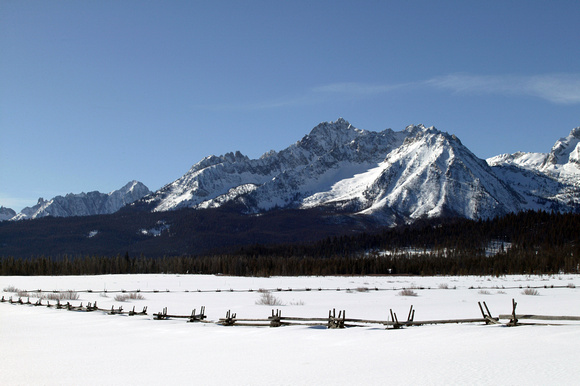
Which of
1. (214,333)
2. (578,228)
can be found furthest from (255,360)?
(578,228)

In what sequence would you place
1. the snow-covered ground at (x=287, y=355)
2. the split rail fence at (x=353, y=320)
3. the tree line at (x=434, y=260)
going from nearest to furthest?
the snow-covered ground at (x=287, y=355), the split rail fence at (x=353, y=320), the tree line at (x=434, y=260)

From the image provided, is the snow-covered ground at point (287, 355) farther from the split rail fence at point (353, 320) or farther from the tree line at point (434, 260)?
the tree line at point (434, 260)

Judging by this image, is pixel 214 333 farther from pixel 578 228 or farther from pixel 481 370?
pixel 578 228

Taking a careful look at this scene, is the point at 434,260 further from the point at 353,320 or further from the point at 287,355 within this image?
the point at 287,355

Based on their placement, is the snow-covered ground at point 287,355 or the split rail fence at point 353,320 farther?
the split rail fence at point 353,320

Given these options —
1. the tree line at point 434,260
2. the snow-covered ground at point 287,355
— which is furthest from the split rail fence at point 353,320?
the tree line at point 434,260

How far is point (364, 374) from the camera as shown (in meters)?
13.2

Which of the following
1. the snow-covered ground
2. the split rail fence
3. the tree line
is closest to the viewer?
the snow-covered ground

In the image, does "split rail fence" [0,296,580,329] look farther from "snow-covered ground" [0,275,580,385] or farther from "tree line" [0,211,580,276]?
"tree line" [0,211,580,276]

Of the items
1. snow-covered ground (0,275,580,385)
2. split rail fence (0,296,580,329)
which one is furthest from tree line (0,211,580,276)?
snow-covered ground (0,275,580,385)

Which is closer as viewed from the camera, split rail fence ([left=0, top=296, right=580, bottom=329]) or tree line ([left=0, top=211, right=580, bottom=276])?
split rail fence ([left=0, top=296, right=580, bottom=329])

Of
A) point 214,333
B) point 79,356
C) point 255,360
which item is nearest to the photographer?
point 255,360

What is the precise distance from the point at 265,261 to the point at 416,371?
413ft

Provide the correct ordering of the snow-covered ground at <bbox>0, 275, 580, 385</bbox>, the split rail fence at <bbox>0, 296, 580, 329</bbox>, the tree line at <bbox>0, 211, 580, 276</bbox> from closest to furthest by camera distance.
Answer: the snow-covered ground at <bbox>0, 275, 580, 385</bbox>, the split rail fence at <bbox>0, 296, 580, 329</bbox>, the tree line at <bbox>0, 211, 580, 276</bbox>
